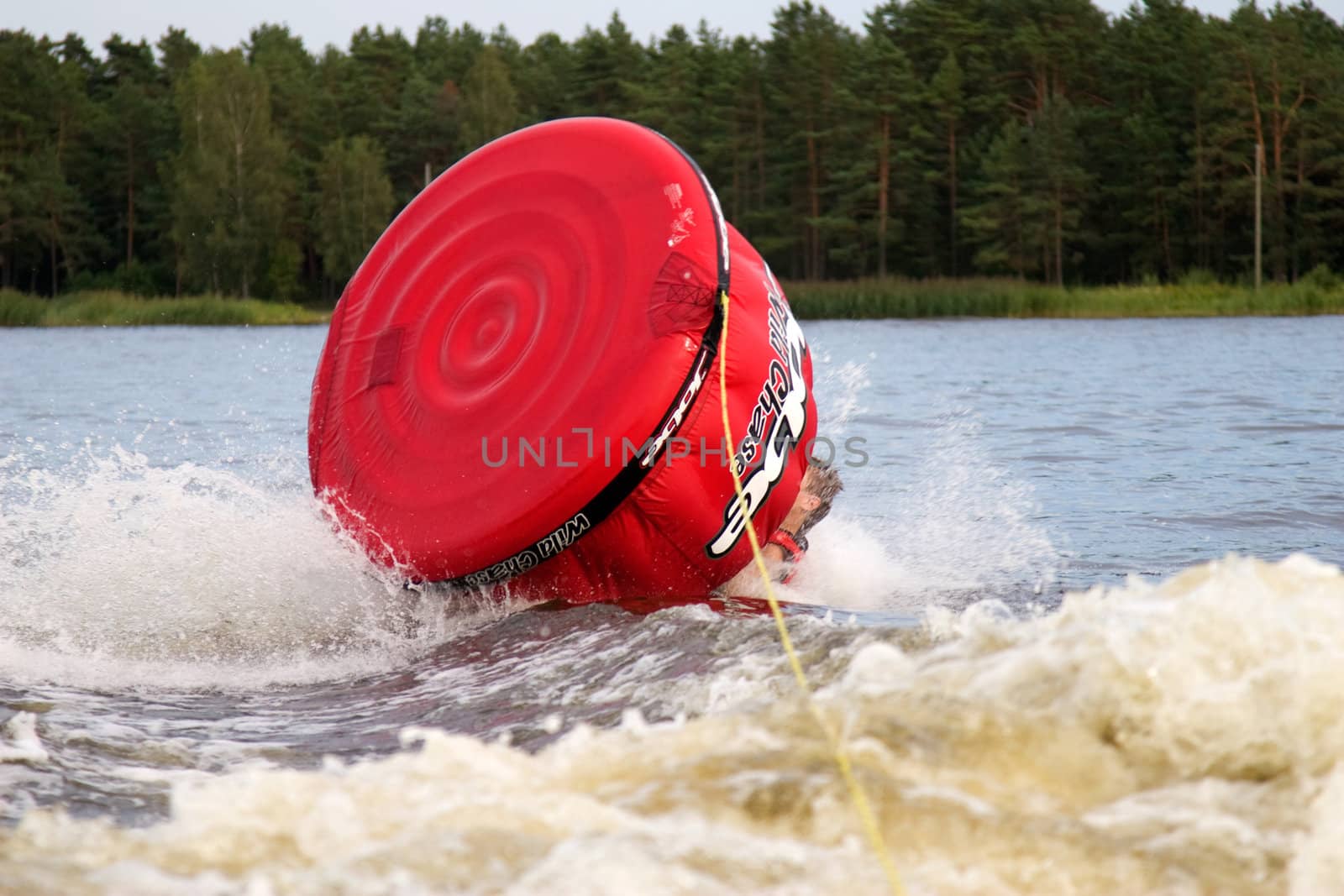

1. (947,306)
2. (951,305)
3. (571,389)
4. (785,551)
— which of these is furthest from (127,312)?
(571,389)

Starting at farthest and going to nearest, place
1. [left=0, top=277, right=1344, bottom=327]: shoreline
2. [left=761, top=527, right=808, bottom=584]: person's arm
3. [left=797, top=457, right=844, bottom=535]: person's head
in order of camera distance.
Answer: [left=0, top=277, right=1344, bottom=327]: shoreline < [left=797, top=457, right=844, bottom=535]: person's head < [left=761, top=527, right=808, bottom=584]: person's arm

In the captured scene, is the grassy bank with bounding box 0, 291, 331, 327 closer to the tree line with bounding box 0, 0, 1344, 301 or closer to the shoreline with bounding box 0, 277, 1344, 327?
the shoreline with bounding box 0, 277, 1344, 327

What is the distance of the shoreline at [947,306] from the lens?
31906 millimetres

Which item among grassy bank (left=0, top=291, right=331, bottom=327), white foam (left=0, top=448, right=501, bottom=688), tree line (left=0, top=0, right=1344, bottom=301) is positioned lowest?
white foam (left=0, top=448, right=501, bottom=688)

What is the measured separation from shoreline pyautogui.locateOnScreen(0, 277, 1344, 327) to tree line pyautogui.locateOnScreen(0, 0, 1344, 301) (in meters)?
11.6

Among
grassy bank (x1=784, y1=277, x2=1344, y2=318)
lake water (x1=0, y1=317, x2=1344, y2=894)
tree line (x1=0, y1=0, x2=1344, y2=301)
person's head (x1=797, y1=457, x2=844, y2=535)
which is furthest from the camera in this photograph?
tree line (x1=0, y1=0, x2=1344, y2=301)

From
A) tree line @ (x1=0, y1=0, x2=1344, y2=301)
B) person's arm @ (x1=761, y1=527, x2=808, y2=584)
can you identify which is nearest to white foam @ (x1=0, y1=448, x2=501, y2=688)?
person's arm @ (x1=761, y1=527, x2=808, y2=584)

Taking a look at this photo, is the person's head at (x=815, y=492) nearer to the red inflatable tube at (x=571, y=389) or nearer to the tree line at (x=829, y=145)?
the red inflatable tube at (x=571, y=389)

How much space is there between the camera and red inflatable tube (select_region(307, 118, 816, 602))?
4.48m

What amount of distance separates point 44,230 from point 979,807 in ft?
200

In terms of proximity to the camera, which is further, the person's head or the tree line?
the tree line

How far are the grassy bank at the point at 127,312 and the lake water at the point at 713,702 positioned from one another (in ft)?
88.8

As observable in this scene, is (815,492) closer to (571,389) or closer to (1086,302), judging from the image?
(571,389)

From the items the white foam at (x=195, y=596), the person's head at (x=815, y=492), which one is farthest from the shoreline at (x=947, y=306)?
the white foam at (x=195, y=596)
